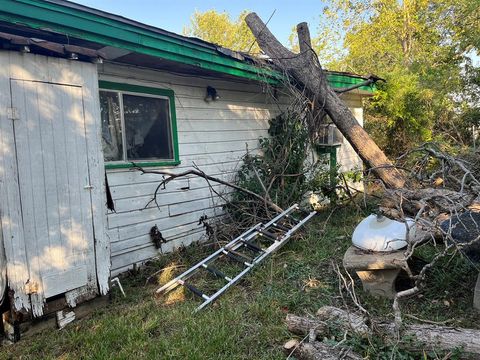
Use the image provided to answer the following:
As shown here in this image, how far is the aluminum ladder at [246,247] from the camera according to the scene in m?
3.87

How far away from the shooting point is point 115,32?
3.94 metres

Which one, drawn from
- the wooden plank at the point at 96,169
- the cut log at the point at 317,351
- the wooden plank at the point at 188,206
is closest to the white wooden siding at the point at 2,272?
the wooden plank at the point at 96,169

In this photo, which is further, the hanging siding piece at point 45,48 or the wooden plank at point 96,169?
the wooden plank at point 96,169

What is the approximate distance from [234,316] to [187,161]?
2947 mm

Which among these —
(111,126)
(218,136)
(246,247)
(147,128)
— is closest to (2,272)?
(111,126)

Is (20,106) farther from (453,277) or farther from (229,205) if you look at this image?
(453,277)

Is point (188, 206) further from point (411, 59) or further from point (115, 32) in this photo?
point (411, 59)

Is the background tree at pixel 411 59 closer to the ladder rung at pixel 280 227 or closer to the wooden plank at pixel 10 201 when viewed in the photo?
the ladder rung at pixel 280 227

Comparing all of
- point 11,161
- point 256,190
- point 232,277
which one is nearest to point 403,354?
point 232,277

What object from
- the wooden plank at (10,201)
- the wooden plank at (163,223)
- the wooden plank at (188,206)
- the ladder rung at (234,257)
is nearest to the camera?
the wooden plank at (10,201)

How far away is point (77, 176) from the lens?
344cm

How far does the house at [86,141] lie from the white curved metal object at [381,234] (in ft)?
8.80

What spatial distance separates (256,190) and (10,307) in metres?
3.86

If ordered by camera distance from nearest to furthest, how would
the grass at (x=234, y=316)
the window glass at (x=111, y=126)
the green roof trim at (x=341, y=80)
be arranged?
the grass at (x=234, y=316), the window glass at (x=111, y=126), the green roof trim at (x=341, y=80)
